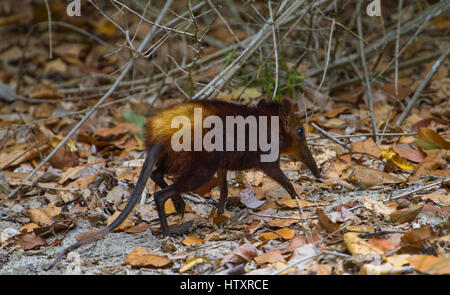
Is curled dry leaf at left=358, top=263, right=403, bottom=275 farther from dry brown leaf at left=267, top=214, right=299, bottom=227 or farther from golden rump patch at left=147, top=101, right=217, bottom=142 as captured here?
golden rump patch at left=147, top=101, right=217, bottom=142

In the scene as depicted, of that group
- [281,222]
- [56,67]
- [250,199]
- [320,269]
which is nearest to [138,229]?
[250,199]

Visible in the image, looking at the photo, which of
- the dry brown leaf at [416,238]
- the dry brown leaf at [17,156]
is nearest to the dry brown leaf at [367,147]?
the dry brown leaf at [416,238]

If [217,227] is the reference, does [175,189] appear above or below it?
above

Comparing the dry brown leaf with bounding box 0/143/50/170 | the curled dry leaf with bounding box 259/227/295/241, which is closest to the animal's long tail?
the curled dry leaf with bounding box 259/227/295/241

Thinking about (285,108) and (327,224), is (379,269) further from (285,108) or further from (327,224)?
(285,108)

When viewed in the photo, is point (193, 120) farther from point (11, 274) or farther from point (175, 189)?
point (11, 274)

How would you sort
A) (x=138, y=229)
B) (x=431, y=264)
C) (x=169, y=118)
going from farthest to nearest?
(x=138, y=229)
(x=169, y=118)
(x=431, y=264)
